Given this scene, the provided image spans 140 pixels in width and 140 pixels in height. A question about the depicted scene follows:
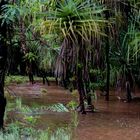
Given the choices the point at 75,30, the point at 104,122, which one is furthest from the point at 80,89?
the point at 75,30

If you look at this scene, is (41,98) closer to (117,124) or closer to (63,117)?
(63,117)

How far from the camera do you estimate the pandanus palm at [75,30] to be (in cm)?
980

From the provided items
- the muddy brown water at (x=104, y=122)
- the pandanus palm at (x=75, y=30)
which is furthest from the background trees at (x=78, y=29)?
the muddy brown water at (x=104, y=122)

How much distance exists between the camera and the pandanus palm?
9.80m

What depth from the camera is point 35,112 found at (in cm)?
1045

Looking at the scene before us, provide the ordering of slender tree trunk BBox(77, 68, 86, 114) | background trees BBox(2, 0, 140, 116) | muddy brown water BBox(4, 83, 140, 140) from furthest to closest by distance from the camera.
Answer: slender tree trunk BBox(77, 68, 86, 114), background trees BBox(2, 0, 140, 116), muddy brown water BBox(4, 83, 140, 140)

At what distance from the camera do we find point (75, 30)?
9.87 metres

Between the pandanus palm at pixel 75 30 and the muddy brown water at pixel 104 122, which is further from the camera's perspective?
the pandanus palm at pixel 75 30

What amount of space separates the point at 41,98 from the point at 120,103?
2556 millimetres

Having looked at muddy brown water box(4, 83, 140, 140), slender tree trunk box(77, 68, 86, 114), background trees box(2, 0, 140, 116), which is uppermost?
background trees box(2, 0, 140, 116)

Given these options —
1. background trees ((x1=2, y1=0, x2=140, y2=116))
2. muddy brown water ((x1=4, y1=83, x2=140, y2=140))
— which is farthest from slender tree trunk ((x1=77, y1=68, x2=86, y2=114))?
muddy brown water ((x1=4, y1=83, x2=140, y2=140))

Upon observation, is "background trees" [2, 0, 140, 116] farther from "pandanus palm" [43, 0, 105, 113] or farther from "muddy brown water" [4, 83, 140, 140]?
"muddy brown water" [4, 83, 140, 140]

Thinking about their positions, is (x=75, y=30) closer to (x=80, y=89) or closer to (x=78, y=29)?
(x=78, y=29)

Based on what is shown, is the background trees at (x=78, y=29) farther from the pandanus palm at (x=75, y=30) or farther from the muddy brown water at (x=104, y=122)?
the muddy brown water at (x=104, y=122)
